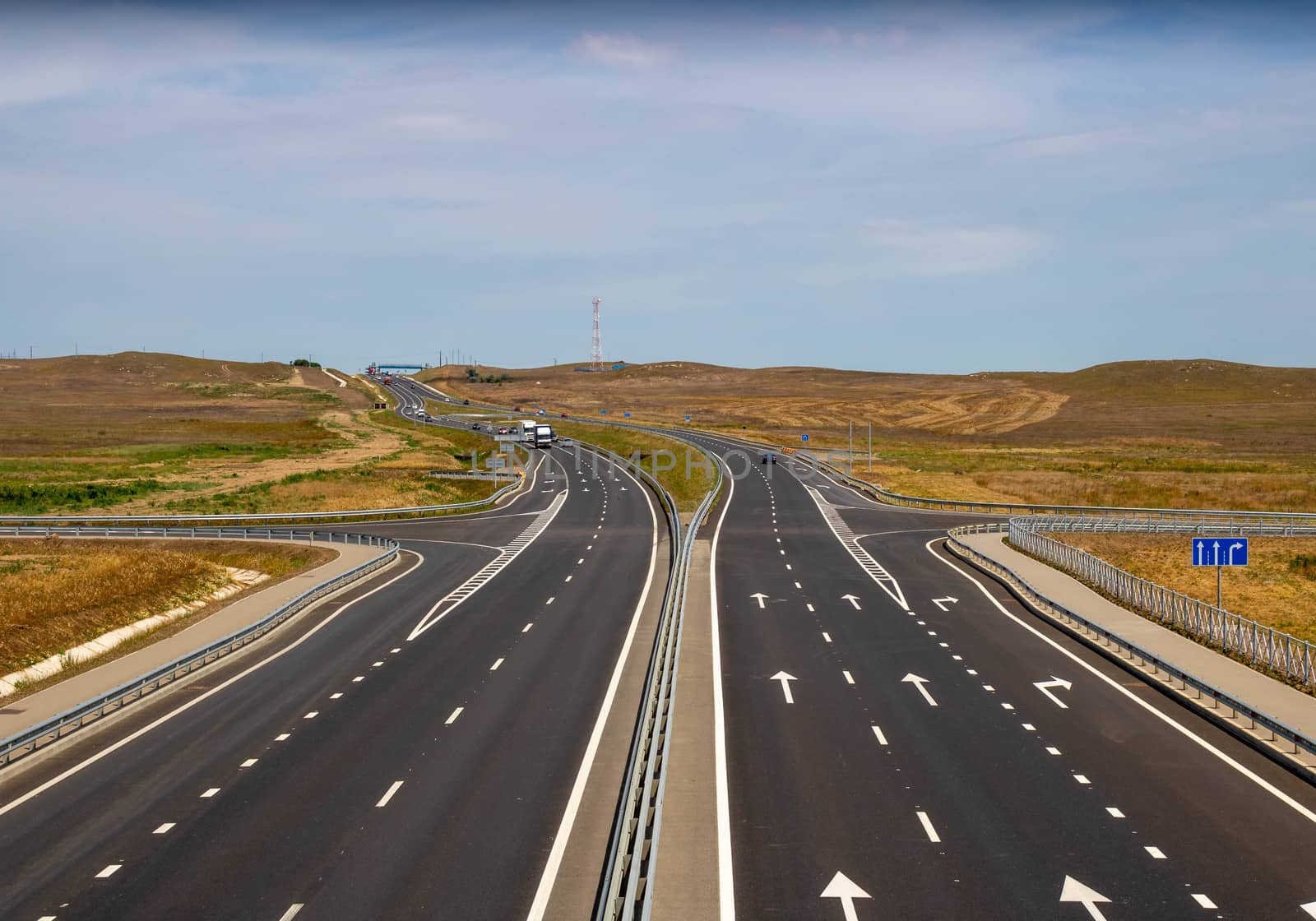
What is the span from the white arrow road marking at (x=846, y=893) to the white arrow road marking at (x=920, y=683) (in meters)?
10.9

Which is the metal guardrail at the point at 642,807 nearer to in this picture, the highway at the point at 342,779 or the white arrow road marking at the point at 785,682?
the highway at the point at 342,779

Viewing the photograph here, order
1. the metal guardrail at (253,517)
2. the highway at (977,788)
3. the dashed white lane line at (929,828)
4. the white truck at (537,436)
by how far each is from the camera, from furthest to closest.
Answer: the white truck at (537,436) < the metal guardrail at (253,517) < the dashed white lane line at (929,828) < the highway at (977,788)

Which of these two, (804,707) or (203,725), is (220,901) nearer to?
(203,725)

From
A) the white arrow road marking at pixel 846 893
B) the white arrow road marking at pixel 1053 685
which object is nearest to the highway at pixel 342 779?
the white arrow road marking at pixel 846 893

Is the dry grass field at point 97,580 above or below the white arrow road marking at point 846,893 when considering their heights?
below

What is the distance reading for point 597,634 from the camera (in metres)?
35.2

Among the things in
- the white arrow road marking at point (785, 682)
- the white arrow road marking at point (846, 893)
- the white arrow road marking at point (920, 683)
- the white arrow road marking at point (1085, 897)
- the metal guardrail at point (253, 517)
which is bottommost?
the metal guardrail at point (253, 517)

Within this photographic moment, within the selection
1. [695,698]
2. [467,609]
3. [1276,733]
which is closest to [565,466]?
[467,609]

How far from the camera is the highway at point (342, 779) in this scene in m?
16.1

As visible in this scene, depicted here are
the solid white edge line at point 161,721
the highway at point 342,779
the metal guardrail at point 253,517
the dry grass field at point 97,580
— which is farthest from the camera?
the metal guardrail at point 253,517

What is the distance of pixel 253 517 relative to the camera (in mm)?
66688

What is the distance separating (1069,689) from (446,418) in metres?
153

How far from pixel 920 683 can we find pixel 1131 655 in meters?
6.97

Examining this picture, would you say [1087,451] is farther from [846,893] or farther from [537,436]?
[846,893]
